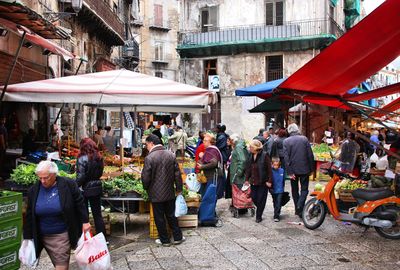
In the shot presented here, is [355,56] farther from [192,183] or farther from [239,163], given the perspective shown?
[192,183]

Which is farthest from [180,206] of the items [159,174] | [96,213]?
[96,213]

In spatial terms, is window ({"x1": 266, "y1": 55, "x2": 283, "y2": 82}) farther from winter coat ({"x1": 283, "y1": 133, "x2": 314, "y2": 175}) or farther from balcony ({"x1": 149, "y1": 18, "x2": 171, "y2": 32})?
winter coat ({"x1": 283, "y1": 133, "x2": 314, "y2": 175})

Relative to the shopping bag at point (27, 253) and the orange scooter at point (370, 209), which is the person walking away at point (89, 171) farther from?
the orange scooter at point (370, 209)

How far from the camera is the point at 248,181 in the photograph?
8.98 metres

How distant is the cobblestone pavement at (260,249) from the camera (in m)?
6.25

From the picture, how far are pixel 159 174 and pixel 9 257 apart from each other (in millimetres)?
2691

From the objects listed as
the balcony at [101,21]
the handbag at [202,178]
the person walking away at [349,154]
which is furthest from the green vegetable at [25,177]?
the balcony at [101,21]

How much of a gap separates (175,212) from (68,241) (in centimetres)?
267

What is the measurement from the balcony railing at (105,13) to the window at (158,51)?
1669 cm

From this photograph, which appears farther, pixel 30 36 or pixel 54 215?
pixel 30 36

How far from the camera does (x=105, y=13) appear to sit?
21.3m

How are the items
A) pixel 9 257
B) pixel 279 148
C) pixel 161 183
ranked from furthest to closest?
1. pixel 279 148
2. pixel 161 183
3. pixel 9 257

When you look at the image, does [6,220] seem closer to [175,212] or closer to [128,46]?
[175,212]

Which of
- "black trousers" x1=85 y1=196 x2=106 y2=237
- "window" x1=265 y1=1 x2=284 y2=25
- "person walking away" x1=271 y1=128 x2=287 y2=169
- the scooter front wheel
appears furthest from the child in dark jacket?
"window" x1=265 y1=1 x2=284 y2=25
